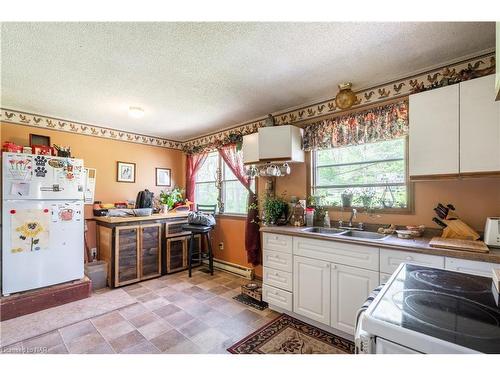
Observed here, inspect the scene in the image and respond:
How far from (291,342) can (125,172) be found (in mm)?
3603

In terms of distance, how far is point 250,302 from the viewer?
2.81m

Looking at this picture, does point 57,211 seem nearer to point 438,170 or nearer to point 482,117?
point 438,170

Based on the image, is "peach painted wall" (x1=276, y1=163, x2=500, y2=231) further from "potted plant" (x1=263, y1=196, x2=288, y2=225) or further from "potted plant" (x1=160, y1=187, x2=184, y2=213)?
"potted plant" (x1=160, y1=187, x2=184, y2=213)

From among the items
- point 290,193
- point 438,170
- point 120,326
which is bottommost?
point 120,326

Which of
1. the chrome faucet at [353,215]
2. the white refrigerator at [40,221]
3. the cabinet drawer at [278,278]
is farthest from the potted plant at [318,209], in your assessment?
the white refrigerator at [40,221]

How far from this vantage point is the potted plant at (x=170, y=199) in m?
4.23

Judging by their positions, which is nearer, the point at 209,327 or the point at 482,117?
the point at 482,117

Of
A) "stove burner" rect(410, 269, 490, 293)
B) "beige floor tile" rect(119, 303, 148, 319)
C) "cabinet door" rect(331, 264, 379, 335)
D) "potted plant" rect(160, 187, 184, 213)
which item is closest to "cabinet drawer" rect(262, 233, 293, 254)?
"cabinet door" rect(331, 264, 379, 335)

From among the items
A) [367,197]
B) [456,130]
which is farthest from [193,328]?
[456,130]

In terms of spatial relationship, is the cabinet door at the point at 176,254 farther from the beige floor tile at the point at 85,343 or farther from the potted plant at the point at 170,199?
the beige floor tile at the point at 85,343

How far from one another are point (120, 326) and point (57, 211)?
1567 millimetres

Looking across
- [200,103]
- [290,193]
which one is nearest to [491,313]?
[290,193]

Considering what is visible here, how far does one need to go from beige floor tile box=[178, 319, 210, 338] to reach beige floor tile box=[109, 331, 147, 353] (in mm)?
343

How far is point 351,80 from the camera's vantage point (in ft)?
7.77
